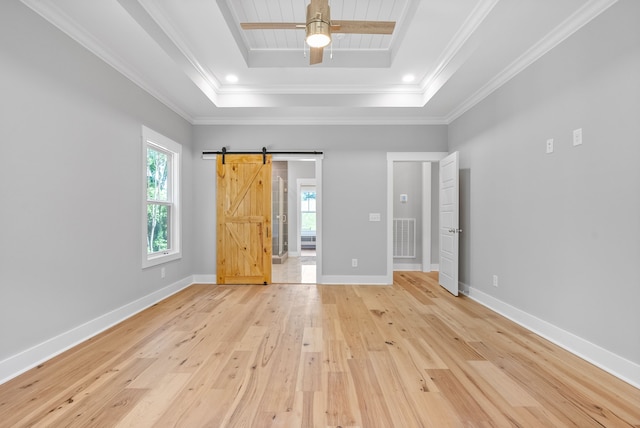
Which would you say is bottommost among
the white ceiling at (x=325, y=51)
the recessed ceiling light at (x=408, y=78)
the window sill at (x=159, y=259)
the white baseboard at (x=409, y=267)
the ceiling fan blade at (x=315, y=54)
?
the white baseboard at (x=409, y=267)

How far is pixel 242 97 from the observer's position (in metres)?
4.18

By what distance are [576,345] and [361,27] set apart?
2.97 meters


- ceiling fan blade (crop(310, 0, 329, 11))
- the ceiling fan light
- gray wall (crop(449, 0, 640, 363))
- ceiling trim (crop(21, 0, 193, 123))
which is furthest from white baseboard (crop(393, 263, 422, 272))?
ceiling trim (crop(21, 0, 193, 123))

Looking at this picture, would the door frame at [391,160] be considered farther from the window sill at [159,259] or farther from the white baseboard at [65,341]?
the white baseboard at [65,341]

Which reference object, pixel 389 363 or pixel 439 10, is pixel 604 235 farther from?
pixel 439 10

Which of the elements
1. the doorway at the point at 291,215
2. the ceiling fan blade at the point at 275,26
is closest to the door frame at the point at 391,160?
the doorway at the point at 291,215

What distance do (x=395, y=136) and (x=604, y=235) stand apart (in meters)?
3.09

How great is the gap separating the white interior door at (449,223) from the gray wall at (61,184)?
395 centimetres

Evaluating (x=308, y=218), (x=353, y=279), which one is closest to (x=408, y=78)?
(x=353, y=279)

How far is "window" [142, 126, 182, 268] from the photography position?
3.55 meters

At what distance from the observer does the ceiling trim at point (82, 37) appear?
2154mm

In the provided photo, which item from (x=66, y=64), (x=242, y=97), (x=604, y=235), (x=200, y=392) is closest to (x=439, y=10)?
(x=604, y=235)

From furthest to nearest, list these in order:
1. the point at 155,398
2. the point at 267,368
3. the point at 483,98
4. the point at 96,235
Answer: the point at 483,98
the point at 96,235
the point at 267,368
the point at 155,398

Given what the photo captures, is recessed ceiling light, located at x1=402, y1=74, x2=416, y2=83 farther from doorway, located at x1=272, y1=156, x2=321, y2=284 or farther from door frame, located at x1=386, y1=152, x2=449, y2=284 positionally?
doorway, located at x1=272, y1=156, x2=321, y2=284
